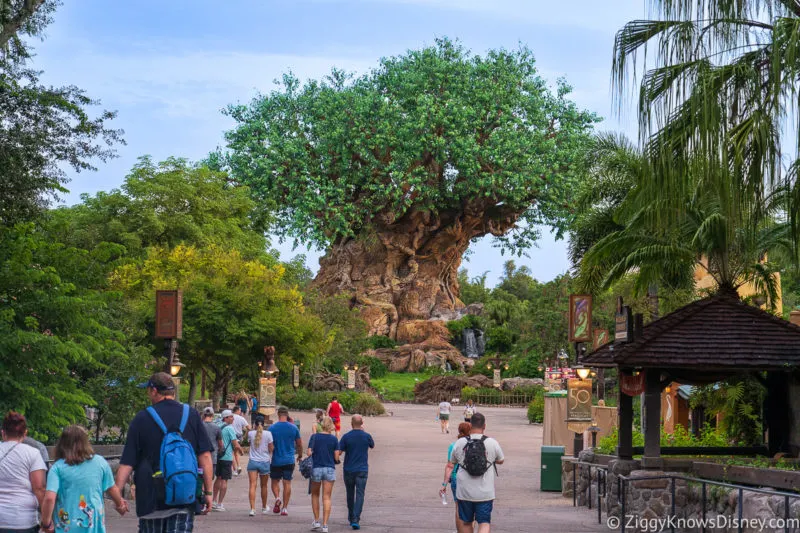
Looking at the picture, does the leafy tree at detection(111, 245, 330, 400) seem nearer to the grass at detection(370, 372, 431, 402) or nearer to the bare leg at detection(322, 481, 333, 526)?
the bare leg at detection(322, 481, 333, 526)

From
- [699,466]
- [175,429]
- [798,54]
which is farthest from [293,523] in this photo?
[798,54]

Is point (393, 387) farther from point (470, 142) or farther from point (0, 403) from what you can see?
point (0, 403)

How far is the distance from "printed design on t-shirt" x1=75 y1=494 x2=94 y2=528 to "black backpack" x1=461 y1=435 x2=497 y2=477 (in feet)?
12.9

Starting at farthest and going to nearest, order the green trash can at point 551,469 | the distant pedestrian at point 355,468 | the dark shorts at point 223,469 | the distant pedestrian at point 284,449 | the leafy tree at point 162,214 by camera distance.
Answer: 1. the leafy tree at point 162,214
2. the green trash can at point 551,469
3. the dark shorts at point 223,469
4. the distant pedestrian at point 284,449
5. the distant pedestrian at point 355,468

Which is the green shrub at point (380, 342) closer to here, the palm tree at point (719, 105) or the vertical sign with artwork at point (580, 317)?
the vertical sign with artwork at point (580, 317)

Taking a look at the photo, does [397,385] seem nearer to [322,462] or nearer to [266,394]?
[266,394]

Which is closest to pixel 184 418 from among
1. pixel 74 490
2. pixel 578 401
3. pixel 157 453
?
pixel 157 453

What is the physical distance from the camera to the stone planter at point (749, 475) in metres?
12.8

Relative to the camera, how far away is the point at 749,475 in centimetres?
→ 1372

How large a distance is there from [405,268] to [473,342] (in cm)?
786

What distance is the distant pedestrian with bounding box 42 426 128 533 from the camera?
787cm

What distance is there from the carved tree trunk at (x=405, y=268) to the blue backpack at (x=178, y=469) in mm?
69113

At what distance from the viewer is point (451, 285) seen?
284ft

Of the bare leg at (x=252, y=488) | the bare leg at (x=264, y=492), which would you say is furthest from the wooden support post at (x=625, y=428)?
the bare leg at (x=252, y=488)
